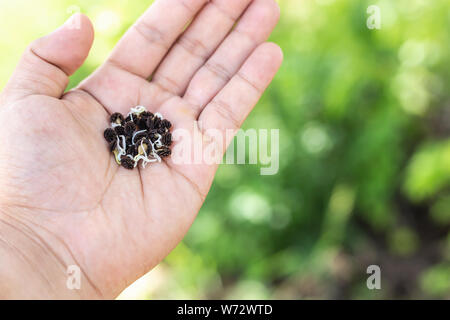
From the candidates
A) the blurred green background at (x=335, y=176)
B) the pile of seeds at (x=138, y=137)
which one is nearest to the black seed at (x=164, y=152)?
the pile of seeds at (x=138, y=137)

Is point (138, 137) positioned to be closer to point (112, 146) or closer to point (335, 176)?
point (112, 146)

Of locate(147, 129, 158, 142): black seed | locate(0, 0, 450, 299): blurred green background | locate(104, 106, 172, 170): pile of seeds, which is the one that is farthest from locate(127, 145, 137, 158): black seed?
locate(0, 0, 450, 299): blurred green background

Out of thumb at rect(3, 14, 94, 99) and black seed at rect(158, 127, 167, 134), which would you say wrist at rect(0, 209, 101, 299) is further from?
black seed at rect(158, 127, 167, 134)

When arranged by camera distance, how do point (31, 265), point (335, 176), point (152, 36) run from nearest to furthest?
point (31, 265) < point (152, 36) < point (335, 176)

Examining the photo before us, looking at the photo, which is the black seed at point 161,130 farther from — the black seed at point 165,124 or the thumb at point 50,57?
the thumb at point 50,57

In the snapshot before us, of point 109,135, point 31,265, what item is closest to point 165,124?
point 109,135

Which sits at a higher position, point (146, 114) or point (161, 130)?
point (146, 114)

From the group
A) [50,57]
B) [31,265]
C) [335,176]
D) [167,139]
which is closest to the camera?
[31,265]
